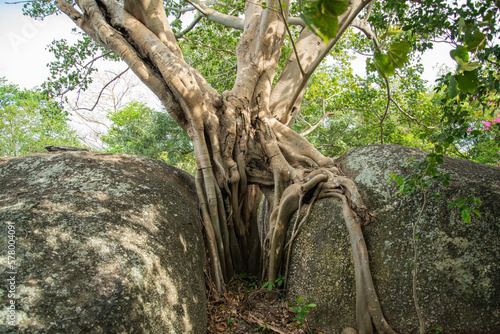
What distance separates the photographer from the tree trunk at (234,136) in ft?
12.3

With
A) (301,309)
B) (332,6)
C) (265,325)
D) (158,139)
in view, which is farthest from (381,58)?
(158,139)

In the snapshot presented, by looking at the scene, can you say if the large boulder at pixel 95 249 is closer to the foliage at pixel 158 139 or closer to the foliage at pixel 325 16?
the foliage at pixel 325 16

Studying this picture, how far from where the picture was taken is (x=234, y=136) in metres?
4.17

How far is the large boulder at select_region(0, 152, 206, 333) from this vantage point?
6.81 feet

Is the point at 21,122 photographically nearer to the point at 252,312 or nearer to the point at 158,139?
the point at 158,139

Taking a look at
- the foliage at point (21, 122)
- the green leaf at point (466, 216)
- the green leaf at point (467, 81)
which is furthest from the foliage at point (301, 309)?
the foliage at point (21, 122)

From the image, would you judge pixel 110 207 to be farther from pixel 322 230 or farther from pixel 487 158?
pixel 487 158

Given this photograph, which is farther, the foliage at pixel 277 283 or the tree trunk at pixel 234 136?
the tree trunk at pixel 234 136

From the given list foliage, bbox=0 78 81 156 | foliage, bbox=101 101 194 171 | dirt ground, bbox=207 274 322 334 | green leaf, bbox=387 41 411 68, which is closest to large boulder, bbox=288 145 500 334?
dirt ground, bbox=207 274 322 334

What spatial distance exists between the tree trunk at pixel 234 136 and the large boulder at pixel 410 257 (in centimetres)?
31

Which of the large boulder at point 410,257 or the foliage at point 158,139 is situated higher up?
the foliage at point 158,139

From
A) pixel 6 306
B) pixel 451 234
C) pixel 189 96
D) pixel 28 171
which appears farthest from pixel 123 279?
pixel 451 234

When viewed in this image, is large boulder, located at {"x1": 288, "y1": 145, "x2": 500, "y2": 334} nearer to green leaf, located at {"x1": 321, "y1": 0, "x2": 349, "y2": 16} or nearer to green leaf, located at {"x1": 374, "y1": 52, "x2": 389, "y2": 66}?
green leaf, located at {"x1": 374, "y1": 52, "x2": 389, "y2": 66}

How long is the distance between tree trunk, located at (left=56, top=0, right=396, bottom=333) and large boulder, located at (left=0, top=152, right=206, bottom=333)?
0.61m
